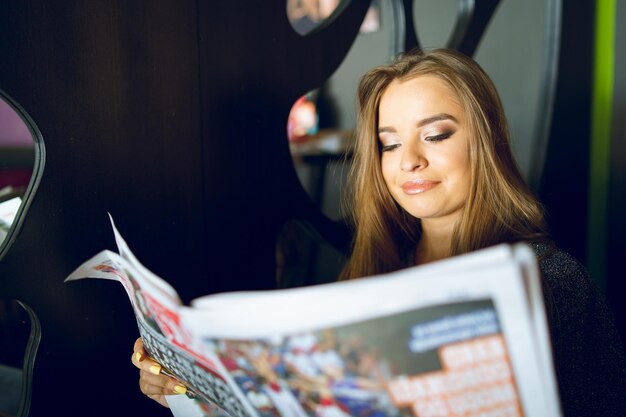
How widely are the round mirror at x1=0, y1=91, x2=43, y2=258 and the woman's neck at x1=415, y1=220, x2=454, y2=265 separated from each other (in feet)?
2.27

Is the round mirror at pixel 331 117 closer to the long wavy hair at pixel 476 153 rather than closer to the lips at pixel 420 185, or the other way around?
the long wavy hair at pixel 476 153

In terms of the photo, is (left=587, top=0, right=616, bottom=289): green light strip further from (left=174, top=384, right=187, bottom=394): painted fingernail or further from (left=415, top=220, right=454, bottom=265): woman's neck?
(left=174, top=384, right=187, bottom=394): painted fingernail

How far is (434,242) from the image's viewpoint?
42.5 inches

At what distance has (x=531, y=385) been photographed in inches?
19.6

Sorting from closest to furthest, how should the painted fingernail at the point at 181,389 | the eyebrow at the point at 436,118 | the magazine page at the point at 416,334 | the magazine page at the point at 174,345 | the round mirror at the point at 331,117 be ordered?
the magazine page at the point at 416,334, the magazine page at the point at 174,345, the painted fingernail at the point at 181,389, the eyebrow at the point at 436,118, the round mirror at the point at 331,117

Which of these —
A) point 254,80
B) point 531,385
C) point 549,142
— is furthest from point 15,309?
point 549,142

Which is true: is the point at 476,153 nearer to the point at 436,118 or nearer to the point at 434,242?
the point at 436,118

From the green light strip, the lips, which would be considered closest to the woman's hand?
the lips

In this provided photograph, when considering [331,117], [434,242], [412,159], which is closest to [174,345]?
[412,159]

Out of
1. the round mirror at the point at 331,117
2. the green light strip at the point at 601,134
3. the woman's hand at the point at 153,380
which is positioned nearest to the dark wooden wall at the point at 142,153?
the woman's hand at the point at 153,380

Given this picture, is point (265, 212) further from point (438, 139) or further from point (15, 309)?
point (15, 309)

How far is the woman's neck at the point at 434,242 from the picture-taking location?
1.04 metres

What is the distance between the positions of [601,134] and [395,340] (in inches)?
54.8

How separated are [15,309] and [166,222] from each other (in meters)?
0.45
